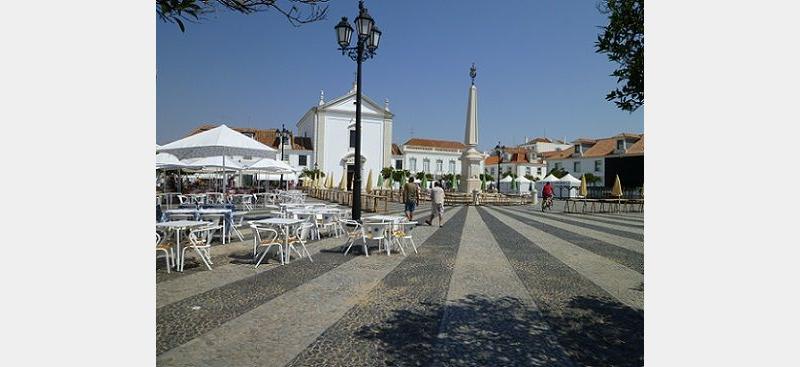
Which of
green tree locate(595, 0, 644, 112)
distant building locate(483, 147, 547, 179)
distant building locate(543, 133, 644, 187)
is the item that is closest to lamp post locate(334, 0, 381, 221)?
green tree locate(595, 0, 644, 112)

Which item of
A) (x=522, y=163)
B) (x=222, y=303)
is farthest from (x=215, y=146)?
(x=522, y=163)

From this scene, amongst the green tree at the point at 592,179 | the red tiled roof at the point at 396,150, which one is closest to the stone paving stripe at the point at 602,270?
the green tree at the point at 592,179

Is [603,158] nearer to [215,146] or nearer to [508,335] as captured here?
[215,146]

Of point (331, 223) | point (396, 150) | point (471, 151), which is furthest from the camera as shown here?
point (396, 150)

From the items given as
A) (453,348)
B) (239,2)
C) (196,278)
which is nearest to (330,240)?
(196,278)

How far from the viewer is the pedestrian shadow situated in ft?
9.31

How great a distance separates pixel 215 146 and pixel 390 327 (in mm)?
5450

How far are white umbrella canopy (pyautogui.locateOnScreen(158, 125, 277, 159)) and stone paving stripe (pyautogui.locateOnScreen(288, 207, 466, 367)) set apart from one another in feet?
13.6

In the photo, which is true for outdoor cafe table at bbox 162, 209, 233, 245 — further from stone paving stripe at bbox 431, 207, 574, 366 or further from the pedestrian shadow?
the pedestrian shadow

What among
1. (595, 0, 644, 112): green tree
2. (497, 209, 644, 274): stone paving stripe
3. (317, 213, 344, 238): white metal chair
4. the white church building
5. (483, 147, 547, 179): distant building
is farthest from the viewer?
(483, 147, 547, 179): distant building

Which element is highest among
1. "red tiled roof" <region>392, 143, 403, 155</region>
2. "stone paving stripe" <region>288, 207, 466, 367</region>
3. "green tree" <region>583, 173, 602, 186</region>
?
"red tiled roof" <region>392, 143, 403, 155</region>

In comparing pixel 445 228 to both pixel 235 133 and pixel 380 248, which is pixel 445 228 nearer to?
pixel 380 248

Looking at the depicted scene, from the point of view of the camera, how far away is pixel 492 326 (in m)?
3.44

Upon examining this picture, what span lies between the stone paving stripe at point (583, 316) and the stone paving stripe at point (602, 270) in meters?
0.14
